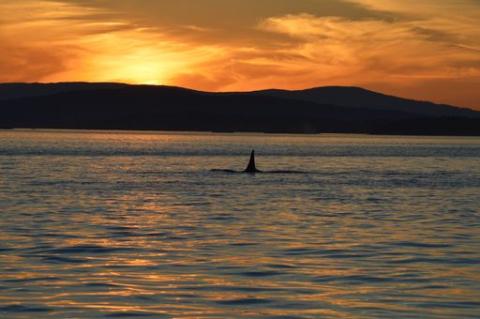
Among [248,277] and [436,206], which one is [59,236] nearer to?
[248,277]

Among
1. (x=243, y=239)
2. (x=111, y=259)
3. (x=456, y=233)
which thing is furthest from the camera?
(x=456, y=233)

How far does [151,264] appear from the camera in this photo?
67.4ft

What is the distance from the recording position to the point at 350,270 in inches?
782

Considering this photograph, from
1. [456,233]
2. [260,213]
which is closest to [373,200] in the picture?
[260,213]

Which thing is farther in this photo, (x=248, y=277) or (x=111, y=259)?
(x=111, y=259)

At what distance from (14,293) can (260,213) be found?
17252 mm

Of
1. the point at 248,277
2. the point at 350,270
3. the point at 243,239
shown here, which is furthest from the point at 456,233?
the point at 248,277

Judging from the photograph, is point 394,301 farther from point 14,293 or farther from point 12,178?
point 12,178

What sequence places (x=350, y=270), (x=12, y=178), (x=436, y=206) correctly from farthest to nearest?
1. (x=12, y=178)
2. (x=436, y=206)
3. (x=350, y=270)

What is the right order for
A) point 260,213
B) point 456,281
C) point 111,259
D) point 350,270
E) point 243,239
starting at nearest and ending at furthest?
point 456,281 < point 350,270 < point 111,259 < point 243,239 < point 260,213

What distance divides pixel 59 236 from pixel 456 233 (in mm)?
11000

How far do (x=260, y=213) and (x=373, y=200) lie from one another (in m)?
9.32

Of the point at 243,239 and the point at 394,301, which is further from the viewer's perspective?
the point at 243,239

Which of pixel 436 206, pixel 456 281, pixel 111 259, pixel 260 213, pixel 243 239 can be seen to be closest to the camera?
pixel 456 281
